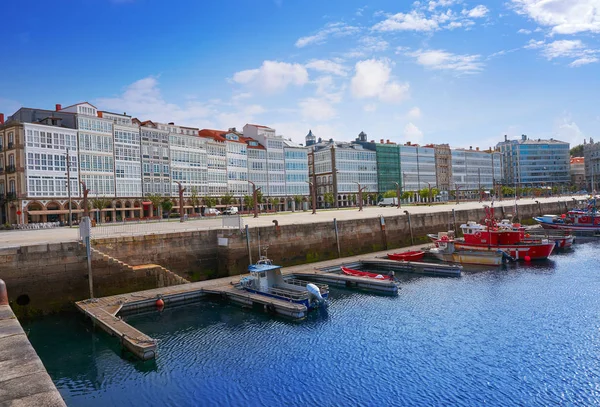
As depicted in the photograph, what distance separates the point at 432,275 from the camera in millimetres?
35219

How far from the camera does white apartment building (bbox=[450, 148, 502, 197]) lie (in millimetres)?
151250

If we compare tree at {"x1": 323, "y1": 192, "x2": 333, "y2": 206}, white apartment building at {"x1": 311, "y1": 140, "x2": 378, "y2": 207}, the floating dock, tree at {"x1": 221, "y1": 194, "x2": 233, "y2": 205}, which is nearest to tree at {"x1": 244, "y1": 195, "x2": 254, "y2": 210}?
tree at {"x1": 221, "y1": 194, "x2": 233, "y2": 205}

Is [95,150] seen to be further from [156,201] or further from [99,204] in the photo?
[156,201]

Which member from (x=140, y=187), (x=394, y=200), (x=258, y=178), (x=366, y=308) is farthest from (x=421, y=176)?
(x=366, y=308)

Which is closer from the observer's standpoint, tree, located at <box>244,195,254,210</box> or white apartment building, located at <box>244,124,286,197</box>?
tree, located at <box>244,195,254,210</box>

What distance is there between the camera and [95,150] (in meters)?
65.4

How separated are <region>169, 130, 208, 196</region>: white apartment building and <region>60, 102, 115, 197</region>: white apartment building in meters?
11.7

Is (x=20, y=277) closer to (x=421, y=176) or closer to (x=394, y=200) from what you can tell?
(x=394, y=200)

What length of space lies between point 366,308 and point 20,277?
19.3 m

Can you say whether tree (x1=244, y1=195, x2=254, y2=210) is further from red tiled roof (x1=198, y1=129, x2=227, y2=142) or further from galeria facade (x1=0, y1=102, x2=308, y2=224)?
red tiled roof (x1=198, y1=129, x2=227, y2=142)

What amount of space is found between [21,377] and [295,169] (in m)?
94.3

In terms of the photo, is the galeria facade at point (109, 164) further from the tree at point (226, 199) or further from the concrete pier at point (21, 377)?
the concrete pier at point (21, 377)

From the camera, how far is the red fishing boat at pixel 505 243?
40844 mm

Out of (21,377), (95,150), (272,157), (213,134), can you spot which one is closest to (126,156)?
(95,150)
